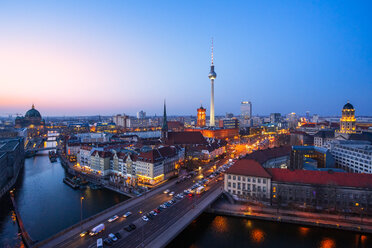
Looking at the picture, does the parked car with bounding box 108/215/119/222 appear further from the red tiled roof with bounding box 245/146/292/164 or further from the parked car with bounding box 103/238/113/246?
the red tiled roof with bounding box 245/146/292/164

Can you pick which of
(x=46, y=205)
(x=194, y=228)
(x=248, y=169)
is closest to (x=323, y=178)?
(x=248, y=169)

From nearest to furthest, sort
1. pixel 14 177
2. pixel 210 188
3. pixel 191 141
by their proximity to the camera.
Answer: pixel 210 188 → pixel 14 177 → pixel 191 141

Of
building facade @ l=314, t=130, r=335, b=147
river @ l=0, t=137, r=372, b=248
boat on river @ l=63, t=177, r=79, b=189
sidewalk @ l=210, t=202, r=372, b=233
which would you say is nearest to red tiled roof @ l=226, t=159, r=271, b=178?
sidewalk @ l=210, t=202, r=372, b=233

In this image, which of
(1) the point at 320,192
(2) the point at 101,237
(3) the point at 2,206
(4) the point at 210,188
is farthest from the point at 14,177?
(1) the point at 320,192

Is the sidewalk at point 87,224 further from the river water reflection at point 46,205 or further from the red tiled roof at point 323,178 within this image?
the red tiled roof at point 323,178

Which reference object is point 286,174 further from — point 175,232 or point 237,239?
point 175,232

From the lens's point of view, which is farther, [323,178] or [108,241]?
[323,178]

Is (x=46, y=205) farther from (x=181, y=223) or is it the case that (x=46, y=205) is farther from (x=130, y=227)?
(x=181, y=223)
